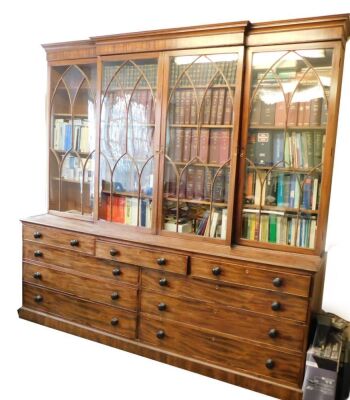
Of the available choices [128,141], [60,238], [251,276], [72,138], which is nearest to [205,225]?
[251,276]

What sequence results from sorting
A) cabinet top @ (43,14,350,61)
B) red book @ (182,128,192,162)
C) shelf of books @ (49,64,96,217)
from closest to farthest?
cabinet top @ (43,14,350,61) < red book @ (182,128,192,162) < shelf of books @ (49,64,96,217)

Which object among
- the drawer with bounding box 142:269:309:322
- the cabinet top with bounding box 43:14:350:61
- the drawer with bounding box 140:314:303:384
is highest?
the cabinet top with bounding box 43:14:350:61

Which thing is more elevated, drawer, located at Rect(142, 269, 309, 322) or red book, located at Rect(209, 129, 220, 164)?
red book, located at Rect(209, 129, 220, 164)

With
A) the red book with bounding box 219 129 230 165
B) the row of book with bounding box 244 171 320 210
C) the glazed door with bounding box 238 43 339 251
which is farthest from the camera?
the red book with bounding box 219 129 230 165

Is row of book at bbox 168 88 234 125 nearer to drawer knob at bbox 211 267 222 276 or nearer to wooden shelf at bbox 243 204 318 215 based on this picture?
wooden shelf at bbox 243 204 318 215

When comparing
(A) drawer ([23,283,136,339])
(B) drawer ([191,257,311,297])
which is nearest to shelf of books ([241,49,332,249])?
(B) drawer ([191,257,311,297])

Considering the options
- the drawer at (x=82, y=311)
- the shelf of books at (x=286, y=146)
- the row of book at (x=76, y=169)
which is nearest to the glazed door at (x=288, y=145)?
the shelf of books at (x=286, y=146)

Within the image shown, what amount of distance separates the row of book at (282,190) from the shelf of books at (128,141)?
715 mm

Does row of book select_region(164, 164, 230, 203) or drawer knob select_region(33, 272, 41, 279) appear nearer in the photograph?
row of book select_region(164, 164, 230, 203)

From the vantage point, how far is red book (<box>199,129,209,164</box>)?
2357 mm

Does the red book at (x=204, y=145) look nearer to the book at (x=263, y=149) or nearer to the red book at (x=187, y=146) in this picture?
the red book at (x=187, y=146)

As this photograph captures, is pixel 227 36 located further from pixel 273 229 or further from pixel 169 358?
pixel 169 358

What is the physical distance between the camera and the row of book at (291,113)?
2.10 meters

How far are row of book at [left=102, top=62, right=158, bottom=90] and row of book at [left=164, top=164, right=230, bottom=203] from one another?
62cm
